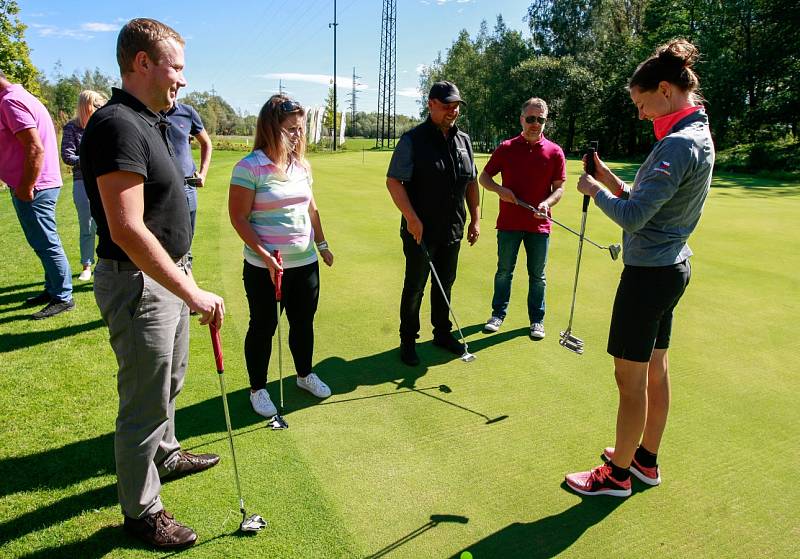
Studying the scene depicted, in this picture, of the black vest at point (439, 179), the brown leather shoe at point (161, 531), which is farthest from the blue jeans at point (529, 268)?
the brown leather shoe at point (161, 531)

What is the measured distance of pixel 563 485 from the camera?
2.94 meters

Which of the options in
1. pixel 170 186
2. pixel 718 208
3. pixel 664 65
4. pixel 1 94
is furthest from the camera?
pixel 718 208

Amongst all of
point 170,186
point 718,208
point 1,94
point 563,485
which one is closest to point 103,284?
point 170,186

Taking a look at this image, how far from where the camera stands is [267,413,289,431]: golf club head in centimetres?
340

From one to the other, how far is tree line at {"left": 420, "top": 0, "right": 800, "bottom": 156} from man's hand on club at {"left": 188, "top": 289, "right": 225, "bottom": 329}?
36.3 m

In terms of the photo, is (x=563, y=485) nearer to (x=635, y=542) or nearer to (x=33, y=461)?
(x=635, y=542)

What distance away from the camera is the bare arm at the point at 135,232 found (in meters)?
2.04

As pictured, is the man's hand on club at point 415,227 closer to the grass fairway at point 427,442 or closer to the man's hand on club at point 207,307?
the grass fairway at point 427,442

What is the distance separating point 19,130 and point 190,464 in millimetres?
3508

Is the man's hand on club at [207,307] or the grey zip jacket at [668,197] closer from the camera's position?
the man's hand on club at [207,307]

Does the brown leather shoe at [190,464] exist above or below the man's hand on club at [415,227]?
below

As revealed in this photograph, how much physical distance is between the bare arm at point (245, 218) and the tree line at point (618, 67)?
3537 centimetres

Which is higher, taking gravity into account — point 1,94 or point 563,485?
point 1,94

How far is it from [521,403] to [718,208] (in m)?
11.6
